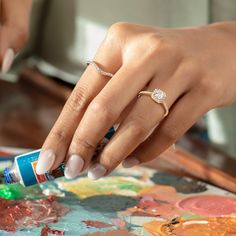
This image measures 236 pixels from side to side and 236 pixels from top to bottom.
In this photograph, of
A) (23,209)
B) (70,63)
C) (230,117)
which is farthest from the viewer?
(70,63)

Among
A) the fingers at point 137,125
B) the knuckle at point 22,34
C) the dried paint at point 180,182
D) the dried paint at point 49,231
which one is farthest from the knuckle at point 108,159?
the knuckle at point 22,34

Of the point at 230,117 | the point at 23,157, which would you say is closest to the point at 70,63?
the point at 230,117

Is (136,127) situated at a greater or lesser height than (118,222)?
greater

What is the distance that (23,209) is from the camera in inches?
31.7

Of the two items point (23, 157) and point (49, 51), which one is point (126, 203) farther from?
point (49, 51)

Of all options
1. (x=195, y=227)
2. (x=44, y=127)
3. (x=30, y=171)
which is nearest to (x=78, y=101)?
(x=30, y=171)

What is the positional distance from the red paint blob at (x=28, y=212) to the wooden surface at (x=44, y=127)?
0.22m

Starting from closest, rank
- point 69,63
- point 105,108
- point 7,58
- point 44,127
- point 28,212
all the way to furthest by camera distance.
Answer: point 105,108, point 28,212, point 7,58, point 44,127, point 69,63

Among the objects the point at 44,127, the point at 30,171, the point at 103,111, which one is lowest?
the point at 44,127

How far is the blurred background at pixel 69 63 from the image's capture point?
112cm

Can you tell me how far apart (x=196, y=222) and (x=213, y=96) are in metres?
0.17

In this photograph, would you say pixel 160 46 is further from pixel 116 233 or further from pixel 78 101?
pixel 116 233

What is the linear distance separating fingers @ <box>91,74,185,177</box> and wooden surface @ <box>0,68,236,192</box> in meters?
0.25

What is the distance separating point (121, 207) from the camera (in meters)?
0.82
